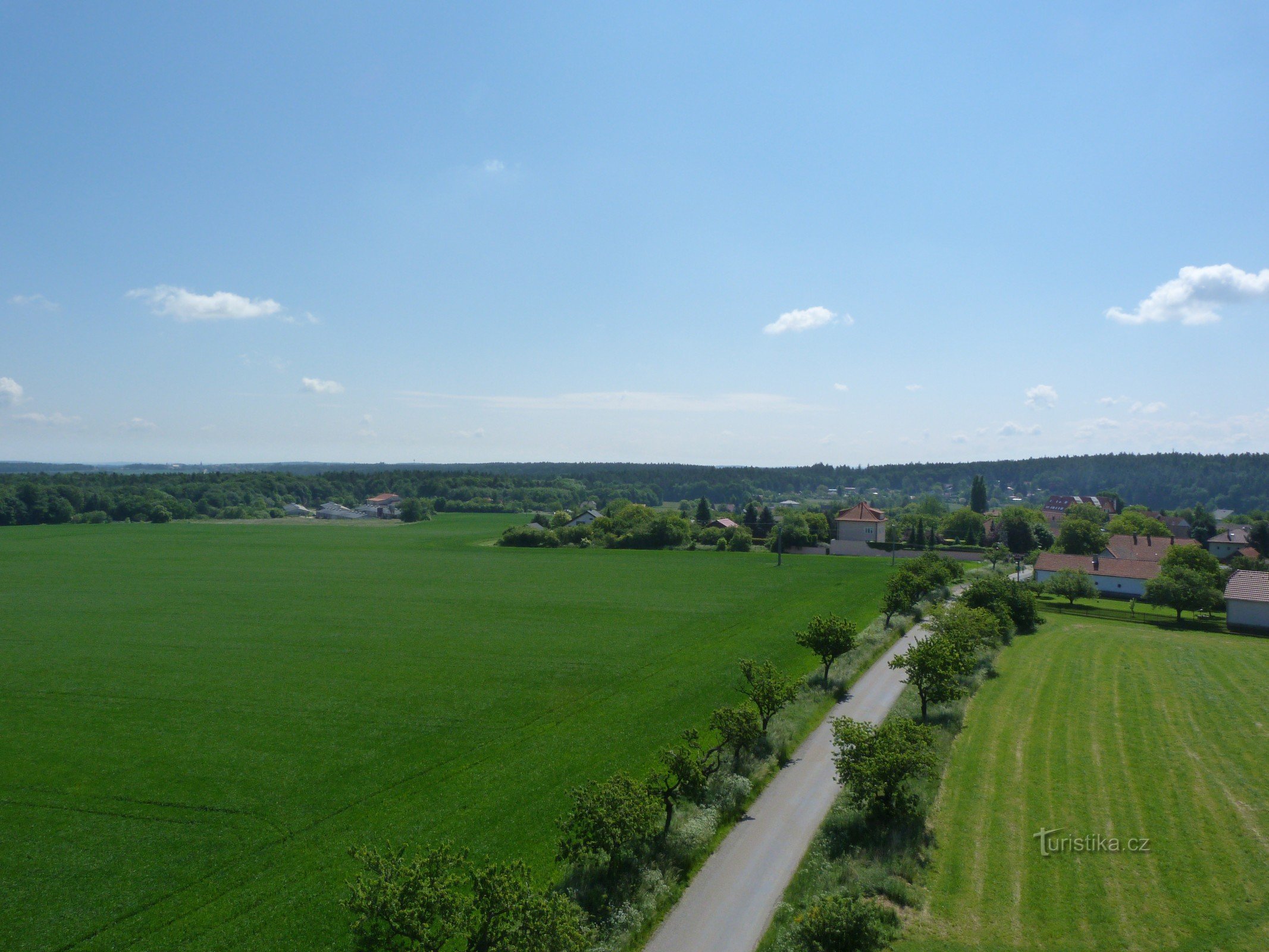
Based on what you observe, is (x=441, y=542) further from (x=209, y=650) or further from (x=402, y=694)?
(x=402, y=694)

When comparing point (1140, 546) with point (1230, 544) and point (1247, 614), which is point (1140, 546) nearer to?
point (1230, 544)

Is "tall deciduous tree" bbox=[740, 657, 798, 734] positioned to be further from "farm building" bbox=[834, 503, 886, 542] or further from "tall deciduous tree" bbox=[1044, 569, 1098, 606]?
"farm building" bbox=[834, 503, 886, 542]

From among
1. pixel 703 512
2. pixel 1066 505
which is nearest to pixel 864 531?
pixel 703 512

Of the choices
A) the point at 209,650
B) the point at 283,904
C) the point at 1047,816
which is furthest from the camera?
the point at 209,650

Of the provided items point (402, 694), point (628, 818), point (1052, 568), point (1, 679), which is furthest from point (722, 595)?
point (1, 679)

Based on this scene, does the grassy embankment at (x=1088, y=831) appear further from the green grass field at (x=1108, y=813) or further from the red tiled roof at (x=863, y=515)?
the red tiled roof at (x=863, y=515)

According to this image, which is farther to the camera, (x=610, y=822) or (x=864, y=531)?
(x=864, y=531)
